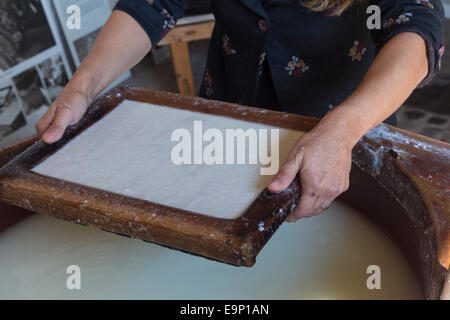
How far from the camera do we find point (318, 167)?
823 millimetres

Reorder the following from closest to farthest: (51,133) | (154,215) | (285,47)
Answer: (154,215) → (51,133) → (285,47)

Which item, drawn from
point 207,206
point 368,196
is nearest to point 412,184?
point 368,196

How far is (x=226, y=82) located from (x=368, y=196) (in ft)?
1.96

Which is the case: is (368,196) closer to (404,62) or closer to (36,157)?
(404,62)

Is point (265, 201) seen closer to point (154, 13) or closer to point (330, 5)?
point (330, 5)

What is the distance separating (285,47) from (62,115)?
0.62m

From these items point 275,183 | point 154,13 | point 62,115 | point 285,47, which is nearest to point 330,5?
point 285,47

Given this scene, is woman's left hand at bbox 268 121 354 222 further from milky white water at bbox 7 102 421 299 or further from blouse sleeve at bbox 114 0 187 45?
blouse sleeve at bbox 114 0 187 45

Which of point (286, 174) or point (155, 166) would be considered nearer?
point (286, 174)

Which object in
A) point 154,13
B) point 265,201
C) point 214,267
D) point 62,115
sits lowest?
point 214,267

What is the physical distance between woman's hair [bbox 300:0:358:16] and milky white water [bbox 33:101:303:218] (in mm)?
382

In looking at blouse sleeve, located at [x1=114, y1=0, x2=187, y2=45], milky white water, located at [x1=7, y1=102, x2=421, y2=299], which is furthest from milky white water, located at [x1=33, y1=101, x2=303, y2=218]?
blouse sleeve, located at [x1=114, y1=0, x2=187, y2=45]

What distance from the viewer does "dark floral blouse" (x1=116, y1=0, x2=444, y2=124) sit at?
121 cm
